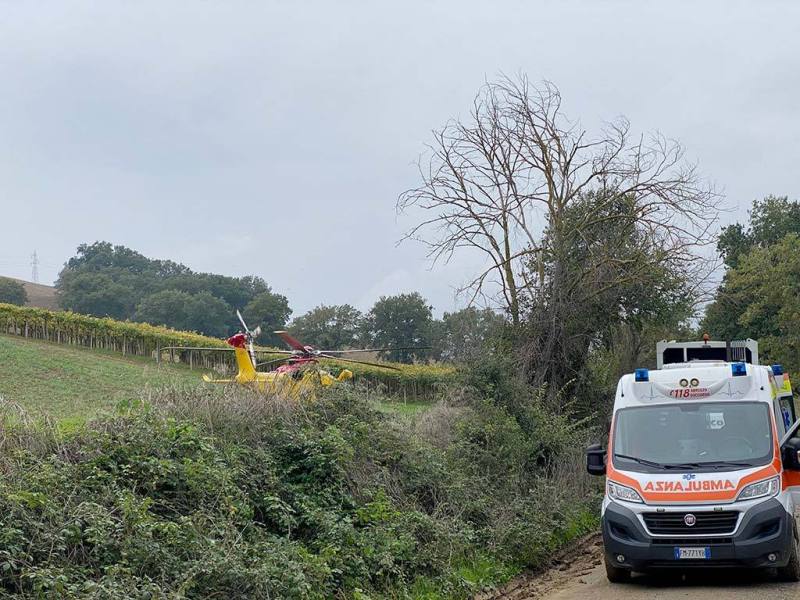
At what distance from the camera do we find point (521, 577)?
13.0m

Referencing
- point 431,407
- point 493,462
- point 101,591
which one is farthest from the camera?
point 431,407

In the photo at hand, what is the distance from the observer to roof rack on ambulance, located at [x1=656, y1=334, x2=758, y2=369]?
16562 mm

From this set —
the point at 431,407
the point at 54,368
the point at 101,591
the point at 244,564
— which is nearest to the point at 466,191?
the point at 431,407

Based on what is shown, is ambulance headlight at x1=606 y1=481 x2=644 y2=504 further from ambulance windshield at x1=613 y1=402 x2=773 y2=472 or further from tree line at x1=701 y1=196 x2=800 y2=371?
tree line at x1=701 y1=196 x2=800 y2=371

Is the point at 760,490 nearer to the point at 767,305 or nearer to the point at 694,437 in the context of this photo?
the point at 694,437

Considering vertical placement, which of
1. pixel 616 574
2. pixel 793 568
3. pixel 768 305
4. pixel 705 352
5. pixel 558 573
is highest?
pixel 768 305

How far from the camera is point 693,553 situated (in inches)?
433

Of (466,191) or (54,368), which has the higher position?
(466,191)

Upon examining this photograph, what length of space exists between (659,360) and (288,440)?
7.53 metres

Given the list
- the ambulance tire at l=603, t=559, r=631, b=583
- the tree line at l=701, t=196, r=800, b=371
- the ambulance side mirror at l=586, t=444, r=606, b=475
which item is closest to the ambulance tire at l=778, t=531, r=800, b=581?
the ambulance tire at l=603, t=559, r=631, b=583

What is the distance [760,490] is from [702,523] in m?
0.84

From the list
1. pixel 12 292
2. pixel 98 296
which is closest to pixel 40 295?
pixel 12 292

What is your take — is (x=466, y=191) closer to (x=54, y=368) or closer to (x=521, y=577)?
(x=521, y=577)

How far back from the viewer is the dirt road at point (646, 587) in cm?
1080
